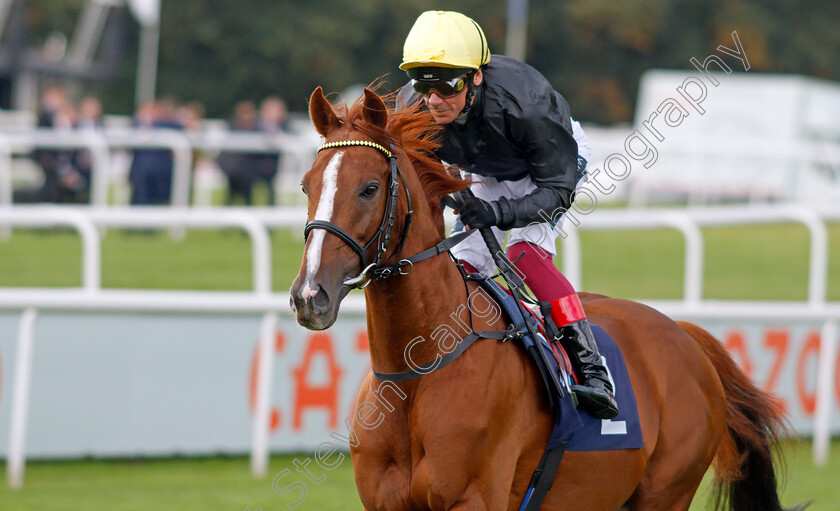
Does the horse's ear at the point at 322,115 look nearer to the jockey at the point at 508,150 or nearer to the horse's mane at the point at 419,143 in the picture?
the horse's mane at the point at 419,143

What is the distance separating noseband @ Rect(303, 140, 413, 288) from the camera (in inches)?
112

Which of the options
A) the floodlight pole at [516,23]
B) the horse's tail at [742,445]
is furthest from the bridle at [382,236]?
the floodlight pole at [516,23]

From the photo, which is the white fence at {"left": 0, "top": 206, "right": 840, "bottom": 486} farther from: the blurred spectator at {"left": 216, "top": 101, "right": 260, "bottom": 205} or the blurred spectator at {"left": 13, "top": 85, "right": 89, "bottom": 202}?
the blurred spectator at {"left": 216, "top": 101, "right": 260, "bottom": 205}

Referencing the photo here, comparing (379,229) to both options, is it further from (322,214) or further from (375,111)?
(375,111)

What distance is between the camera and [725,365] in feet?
15.1

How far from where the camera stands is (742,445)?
15.0 ft

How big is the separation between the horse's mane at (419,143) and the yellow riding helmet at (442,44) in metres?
0.14

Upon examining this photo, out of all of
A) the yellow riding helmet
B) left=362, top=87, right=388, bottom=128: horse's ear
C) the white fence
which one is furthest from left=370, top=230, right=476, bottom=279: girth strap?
the white fence

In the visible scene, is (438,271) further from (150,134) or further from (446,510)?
(150,134)

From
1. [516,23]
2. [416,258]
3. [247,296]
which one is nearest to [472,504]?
[416,258]

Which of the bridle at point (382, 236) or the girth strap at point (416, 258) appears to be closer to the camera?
the bridle at point (382, 236)

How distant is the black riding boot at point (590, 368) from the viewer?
364 centimetres

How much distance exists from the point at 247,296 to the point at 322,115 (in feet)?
9.70

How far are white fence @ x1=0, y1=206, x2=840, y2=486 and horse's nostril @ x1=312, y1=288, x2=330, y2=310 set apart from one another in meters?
2.94
